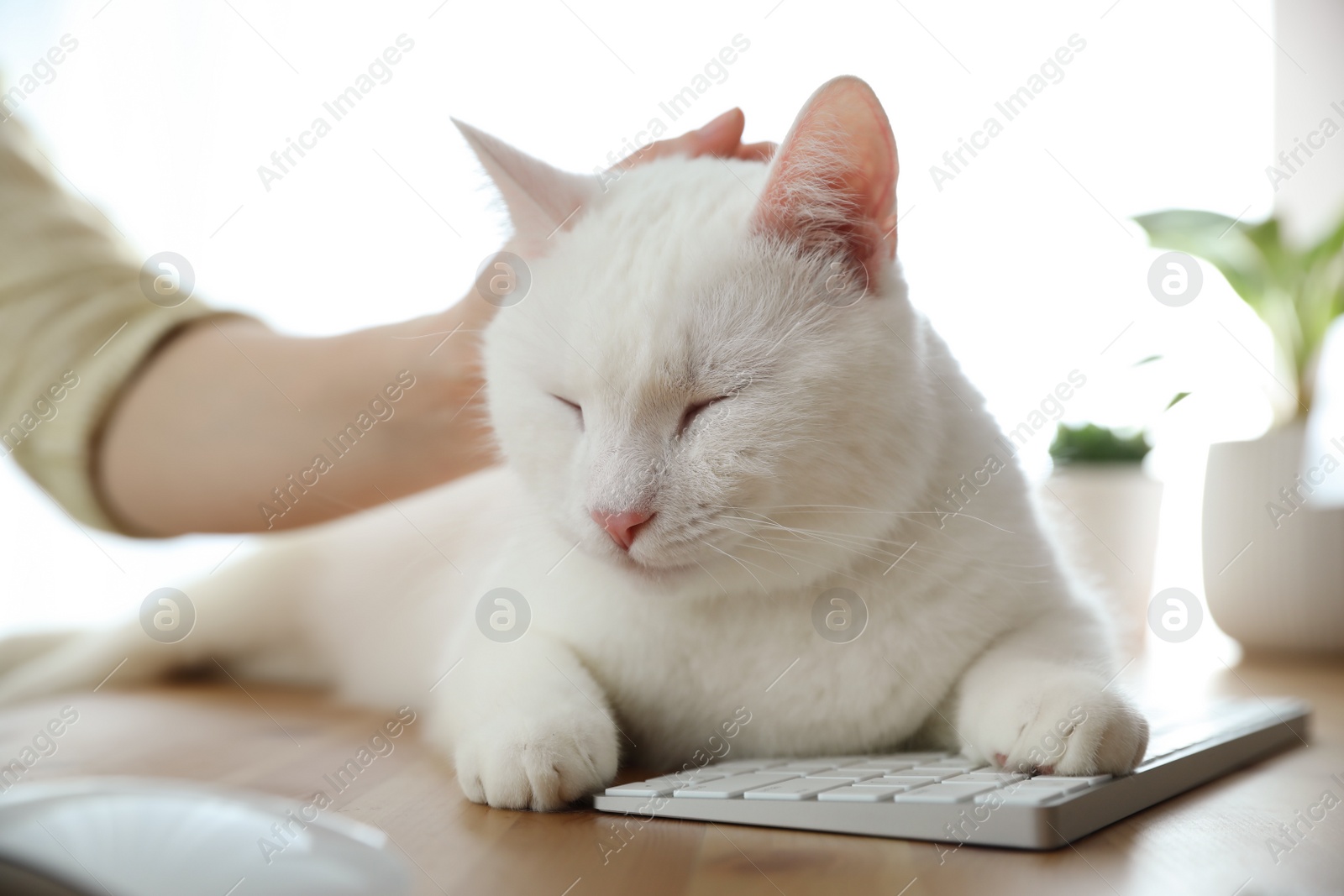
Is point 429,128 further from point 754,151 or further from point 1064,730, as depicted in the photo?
point 1064,730

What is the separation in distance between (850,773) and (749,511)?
280 millimetres

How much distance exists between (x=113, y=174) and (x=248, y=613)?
1159 mm

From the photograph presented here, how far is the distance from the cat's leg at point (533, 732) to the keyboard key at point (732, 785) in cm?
11

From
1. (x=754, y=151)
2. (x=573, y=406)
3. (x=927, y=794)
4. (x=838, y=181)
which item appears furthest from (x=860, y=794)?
(x=754, y=151)

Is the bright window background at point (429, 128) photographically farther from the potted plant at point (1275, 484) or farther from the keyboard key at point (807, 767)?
the keyboard key at point (807, 767)

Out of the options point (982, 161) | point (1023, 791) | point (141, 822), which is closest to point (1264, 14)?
point (982, 161)

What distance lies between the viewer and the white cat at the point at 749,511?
3.03 ft

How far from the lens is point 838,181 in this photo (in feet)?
3.30

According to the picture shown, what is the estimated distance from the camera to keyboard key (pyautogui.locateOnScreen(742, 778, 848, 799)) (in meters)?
0.79

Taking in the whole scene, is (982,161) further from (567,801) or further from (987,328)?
(567,801)

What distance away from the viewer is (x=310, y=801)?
0.90 meters

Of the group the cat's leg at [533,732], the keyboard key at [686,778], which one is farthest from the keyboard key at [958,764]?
the cat's leg at [533,732]

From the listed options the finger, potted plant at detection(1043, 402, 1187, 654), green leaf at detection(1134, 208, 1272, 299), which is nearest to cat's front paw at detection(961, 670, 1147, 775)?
the finger

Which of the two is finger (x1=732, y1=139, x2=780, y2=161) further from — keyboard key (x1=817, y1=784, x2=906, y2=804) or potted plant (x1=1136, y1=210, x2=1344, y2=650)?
potted plant (x1=1136, y1=210, x2=1344, y2=650)
